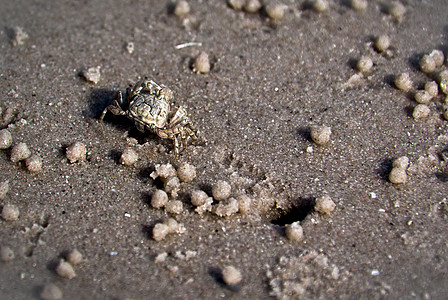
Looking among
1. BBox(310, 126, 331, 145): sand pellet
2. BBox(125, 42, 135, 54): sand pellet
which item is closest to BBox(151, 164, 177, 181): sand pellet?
BBox(310, 126, 331, 145): sand pellet

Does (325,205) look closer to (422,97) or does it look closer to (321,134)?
(321,134)

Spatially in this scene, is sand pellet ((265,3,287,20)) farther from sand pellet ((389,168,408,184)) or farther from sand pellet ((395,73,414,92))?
sand pellet ((389,168,408,184))

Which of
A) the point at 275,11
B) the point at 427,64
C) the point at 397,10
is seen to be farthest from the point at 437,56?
the point at 275,11

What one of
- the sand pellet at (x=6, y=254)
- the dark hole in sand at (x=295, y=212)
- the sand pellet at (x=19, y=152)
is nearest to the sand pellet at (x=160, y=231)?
the dark hole in sand at (x=295, y=212)

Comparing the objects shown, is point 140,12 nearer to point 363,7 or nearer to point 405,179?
point 363,7

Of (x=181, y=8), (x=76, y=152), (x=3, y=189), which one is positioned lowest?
(x=3, y=189)

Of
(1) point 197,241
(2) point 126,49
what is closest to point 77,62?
(2) point 126,49

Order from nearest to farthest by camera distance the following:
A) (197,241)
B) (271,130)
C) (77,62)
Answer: (197,241), (271,130), (77,62)
